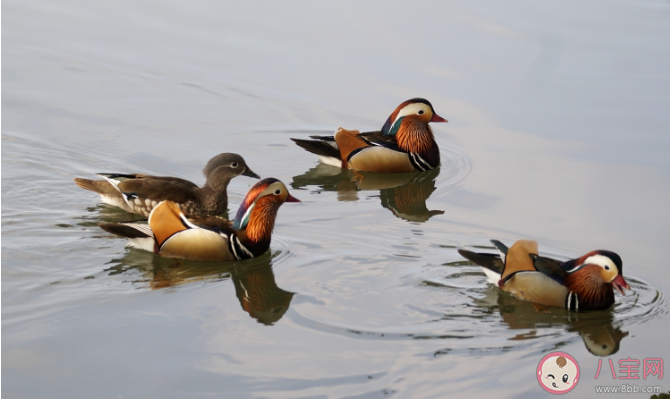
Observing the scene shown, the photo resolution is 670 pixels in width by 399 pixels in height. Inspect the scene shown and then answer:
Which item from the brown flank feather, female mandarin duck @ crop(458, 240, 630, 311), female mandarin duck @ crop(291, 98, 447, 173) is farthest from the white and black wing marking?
the brown flank feather

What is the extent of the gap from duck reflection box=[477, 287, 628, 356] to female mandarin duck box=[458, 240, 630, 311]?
0.07m

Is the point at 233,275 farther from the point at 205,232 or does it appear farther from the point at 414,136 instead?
the point at 414,136

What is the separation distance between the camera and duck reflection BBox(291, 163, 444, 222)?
37.0 ft

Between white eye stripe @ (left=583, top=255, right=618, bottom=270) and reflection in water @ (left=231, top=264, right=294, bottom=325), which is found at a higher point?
white eye stripe @ (left=583, top=255, right=618, bottom=270)

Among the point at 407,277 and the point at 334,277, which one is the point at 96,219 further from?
the point at 407,277

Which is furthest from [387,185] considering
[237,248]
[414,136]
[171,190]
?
[237,248]

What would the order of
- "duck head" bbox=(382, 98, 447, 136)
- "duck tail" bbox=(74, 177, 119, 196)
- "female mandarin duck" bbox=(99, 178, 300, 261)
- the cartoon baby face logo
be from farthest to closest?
"duck head" bbox=(382, 98, 447, 136) → "duck tail" bbox=(74, 177, 119, 196) → "female mandarin duck" bbox=(99, 178, 300, 261) → the cartoon baby face logo

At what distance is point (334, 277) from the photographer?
880 cm

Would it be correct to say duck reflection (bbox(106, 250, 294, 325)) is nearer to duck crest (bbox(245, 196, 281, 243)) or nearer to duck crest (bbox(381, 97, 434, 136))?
duck crest (bbox(245, 196, 281, 243))

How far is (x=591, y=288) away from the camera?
809 cm

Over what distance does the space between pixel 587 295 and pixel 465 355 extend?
147 cm

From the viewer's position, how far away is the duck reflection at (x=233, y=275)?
8305mm

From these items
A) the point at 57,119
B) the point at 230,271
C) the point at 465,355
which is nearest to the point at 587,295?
the point at 465,355

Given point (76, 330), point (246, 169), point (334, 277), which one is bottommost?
point (76, 330)
